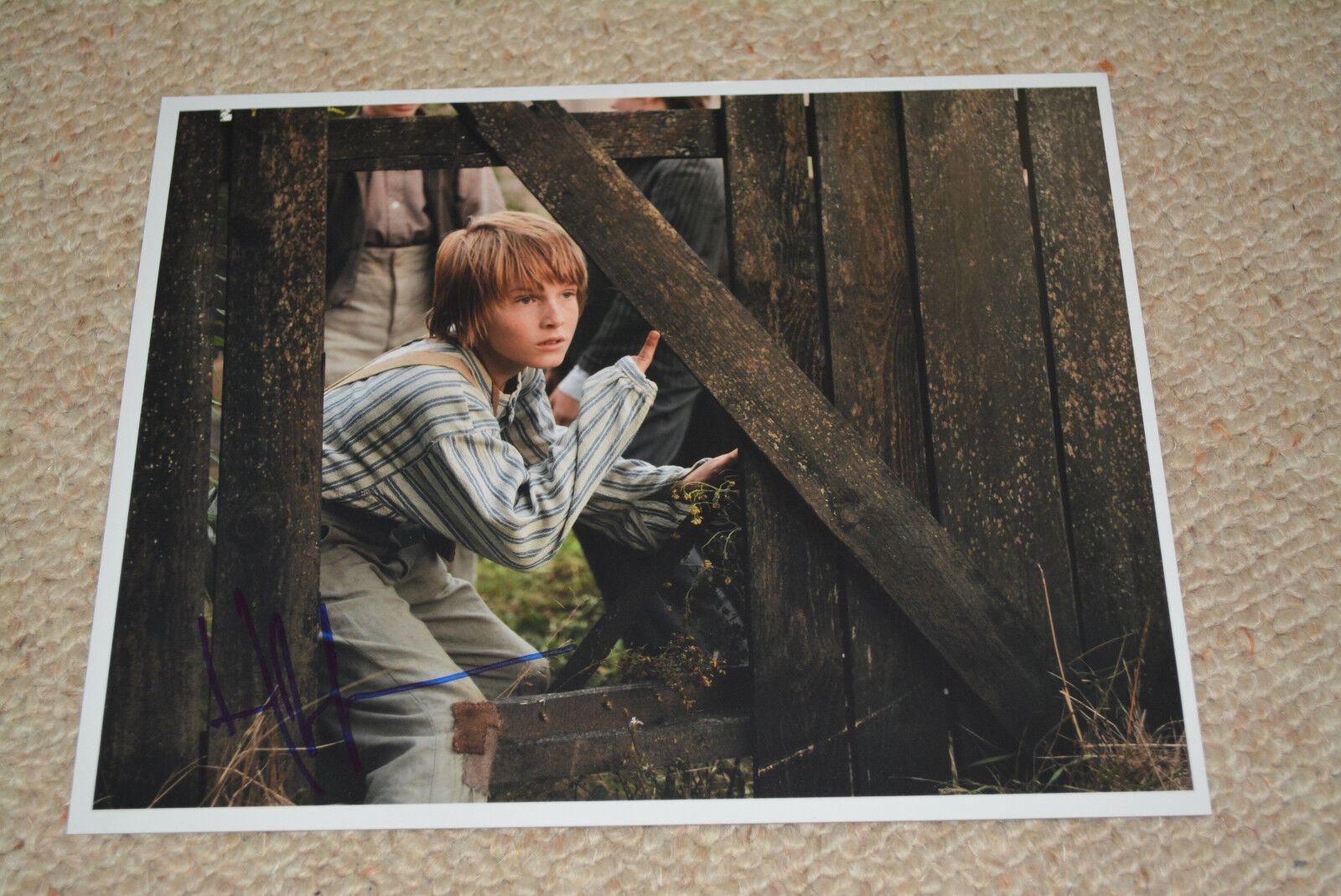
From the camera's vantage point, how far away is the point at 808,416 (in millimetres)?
1165

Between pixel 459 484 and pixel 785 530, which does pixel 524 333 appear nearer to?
pixel 459 484

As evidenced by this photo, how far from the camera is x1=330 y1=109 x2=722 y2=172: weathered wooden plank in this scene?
47.7 inches

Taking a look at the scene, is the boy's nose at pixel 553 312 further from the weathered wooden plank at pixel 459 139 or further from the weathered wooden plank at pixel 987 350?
the weathered wooden plank at pixel 987 350

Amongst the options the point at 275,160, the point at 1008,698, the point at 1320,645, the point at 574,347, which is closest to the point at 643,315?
the point at 574,347

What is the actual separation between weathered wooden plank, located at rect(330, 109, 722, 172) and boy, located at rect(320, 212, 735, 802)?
136 mm

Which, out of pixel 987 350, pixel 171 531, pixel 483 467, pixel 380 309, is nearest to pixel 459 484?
A: pixel 483 467

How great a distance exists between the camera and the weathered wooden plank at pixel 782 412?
1121 mm

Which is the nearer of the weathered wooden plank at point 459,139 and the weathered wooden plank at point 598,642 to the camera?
the weathered wooden plank at point 598,642

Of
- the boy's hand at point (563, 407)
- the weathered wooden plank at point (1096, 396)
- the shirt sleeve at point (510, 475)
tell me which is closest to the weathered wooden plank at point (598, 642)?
the shirt sleeve at point (510, 475)

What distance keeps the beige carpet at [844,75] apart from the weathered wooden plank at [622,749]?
8 cm

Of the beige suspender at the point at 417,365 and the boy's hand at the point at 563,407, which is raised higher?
the beige suspender at the point at 417,365

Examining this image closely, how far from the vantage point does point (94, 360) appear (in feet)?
3.95

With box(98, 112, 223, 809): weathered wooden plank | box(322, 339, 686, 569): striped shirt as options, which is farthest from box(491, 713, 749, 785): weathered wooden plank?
box(98, 112, 223, 809): weathered wooden plank
